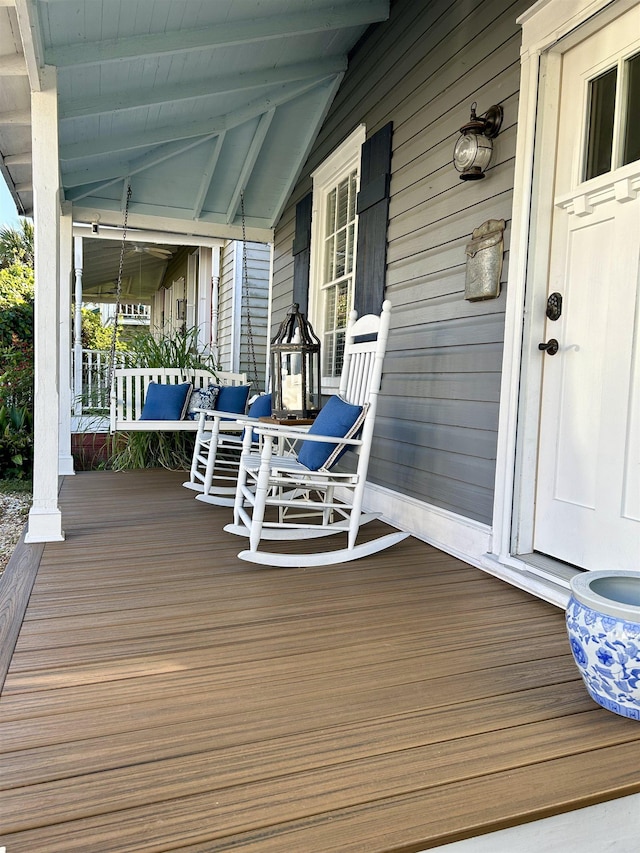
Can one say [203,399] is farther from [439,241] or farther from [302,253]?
[439,241]

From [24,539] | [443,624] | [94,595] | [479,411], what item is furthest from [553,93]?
[24,539]

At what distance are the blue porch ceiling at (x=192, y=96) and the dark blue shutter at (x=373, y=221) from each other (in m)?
0.75

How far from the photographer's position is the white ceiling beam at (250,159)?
4.71 meters

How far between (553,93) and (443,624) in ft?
6.68

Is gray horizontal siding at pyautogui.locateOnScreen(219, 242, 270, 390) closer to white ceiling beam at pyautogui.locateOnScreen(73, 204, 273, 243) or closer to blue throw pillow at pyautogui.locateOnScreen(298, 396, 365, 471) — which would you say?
white ceiling beam at pyautogui.locateOnScreen(73, 204, 273, 243)

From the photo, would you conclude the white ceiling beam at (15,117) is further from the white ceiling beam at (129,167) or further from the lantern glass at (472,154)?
the lantern glass at (472,154)

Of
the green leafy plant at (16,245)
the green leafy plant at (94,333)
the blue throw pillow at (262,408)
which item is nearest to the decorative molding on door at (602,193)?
the blue throw pillow at (262,408)

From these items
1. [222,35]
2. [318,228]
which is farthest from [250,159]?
[222,35]

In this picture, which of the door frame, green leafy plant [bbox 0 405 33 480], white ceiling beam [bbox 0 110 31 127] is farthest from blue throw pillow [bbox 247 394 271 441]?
green leafy plant [bbox 0 405 33 480]

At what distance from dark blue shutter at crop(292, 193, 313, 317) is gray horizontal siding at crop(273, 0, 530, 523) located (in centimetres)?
118

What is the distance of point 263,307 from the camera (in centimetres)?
735

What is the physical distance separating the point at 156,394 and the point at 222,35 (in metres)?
2.55

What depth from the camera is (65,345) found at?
4.74m

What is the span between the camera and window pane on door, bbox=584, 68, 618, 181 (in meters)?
2.13
